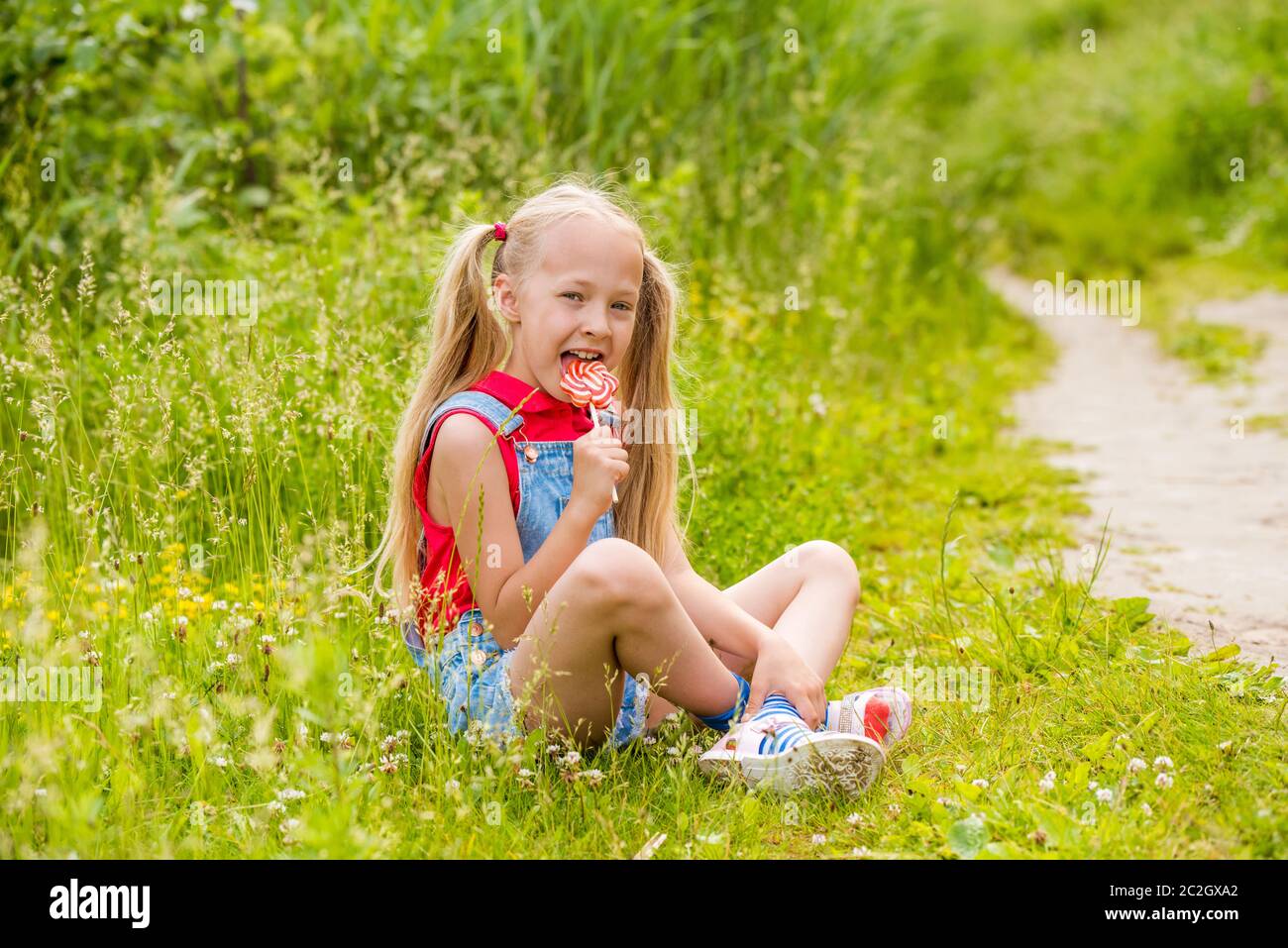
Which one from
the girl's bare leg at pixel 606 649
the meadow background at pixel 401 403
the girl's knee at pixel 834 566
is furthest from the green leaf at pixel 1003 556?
the girl's bare leg at pixel 606 649

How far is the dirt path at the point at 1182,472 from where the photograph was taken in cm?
354

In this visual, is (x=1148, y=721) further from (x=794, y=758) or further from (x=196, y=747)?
(x=196, y=747)

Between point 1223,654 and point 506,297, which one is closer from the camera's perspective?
point 506,297

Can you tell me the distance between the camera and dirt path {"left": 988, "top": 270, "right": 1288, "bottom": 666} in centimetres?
354

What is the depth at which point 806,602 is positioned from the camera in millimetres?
2807

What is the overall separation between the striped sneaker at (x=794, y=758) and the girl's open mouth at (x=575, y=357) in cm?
79

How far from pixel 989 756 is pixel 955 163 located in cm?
799

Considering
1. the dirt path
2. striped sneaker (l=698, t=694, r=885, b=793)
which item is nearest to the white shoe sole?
striped sneaker (l=698, t=694, r=885, b=793)

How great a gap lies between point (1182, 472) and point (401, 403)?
131 inches

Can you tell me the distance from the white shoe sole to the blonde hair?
0.58 metres

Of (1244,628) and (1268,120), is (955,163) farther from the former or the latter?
(1244,628)

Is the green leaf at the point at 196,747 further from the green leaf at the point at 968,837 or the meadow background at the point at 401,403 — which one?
the green leaf at the point at 968,837

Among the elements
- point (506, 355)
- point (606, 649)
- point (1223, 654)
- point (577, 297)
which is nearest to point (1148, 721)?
point (1223, 654)
